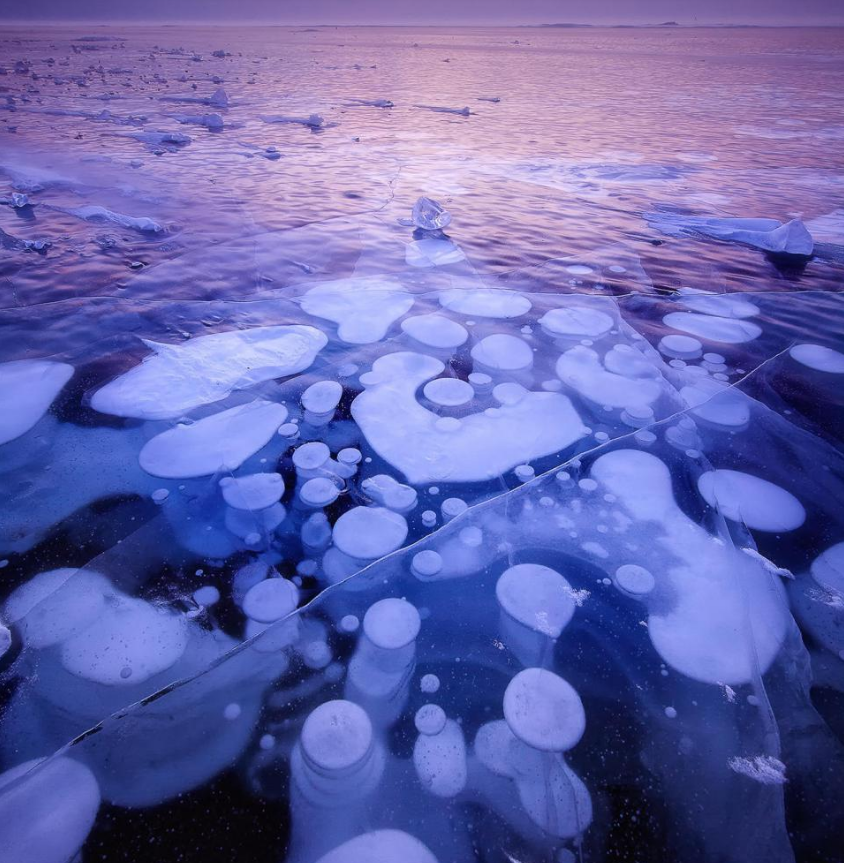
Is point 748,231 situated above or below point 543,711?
above

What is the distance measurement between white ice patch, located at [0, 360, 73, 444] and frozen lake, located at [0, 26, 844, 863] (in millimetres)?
23

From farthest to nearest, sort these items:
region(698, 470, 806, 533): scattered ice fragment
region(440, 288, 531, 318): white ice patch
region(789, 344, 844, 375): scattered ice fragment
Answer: region(440, 288, 531, 318): white ice patch < region(789, 344, 844, 375): scattered ice fragment < region(698, 470, 806, 533): scattered ice fragment

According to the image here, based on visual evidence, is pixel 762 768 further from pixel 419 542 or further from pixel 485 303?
pixel 485 303

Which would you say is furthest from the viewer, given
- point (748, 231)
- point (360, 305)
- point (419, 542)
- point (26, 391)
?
point (748, 231)

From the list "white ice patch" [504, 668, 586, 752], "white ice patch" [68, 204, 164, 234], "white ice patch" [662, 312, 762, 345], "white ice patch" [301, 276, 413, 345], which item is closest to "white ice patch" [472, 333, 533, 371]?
"white ice patch" [301, 276, 413, 345]

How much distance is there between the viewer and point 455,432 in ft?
7.43

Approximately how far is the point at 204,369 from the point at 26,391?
34.0 inches

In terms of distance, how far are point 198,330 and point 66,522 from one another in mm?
1584

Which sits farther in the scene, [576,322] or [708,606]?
[576,322]

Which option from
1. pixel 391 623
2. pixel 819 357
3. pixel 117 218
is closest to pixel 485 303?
pixel 819 357

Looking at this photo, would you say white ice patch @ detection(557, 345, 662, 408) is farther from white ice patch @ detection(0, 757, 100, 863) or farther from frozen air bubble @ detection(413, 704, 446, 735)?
white ice patch @ detection(0, 757, 100, 863)

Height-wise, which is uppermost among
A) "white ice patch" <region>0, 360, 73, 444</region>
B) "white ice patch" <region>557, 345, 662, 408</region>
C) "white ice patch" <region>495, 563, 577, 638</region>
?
"white ice patch" <region>557, 345, 662, 408</region>

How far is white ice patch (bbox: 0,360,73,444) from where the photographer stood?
2254 mm

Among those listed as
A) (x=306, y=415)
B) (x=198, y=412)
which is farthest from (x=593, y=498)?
(x=198, y=412)
